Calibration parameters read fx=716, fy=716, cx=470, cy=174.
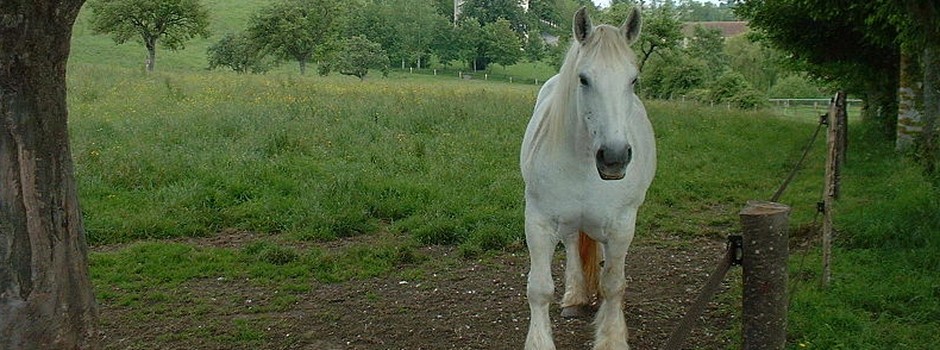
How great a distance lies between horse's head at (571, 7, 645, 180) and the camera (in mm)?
3104

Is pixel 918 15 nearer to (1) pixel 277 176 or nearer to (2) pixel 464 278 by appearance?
(2) pixel 464 278

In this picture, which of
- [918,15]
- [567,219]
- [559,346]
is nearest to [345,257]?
[559,346]

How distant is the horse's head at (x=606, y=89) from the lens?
310cm

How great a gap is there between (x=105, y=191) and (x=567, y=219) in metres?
6.02

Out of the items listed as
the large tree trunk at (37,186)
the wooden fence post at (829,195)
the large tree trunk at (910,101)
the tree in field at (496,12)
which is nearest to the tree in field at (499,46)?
the tree in field at (496,12)

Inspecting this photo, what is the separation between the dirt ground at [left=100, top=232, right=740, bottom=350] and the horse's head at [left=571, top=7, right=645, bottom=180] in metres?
1.79

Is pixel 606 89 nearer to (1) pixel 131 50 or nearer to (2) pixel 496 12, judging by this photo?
(1) pixel 131 50

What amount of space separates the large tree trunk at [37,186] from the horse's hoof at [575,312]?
9.81 feet

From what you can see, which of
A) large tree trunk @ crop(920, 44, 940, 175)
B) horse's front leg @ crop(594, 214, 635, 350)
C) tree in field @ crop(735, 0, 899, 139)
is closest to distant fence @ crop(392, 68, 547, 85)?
tree in field @ crop(735, 0, 899, 139)

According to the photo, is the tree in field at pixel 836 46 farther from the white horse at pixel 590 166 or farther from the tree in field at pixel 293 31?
the tree in field at pixel 293 31

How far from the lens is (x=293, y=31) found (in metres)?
44.8

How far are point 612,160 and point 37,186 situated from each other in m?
2.39

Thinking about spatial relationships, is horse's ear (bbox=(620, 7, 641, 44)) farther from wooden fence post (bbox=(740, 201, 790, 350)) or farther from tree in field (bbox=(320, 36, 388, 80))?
tree in field (bbox=(320, 36, 388, 80))

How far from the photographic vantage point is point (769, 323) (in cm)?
316
